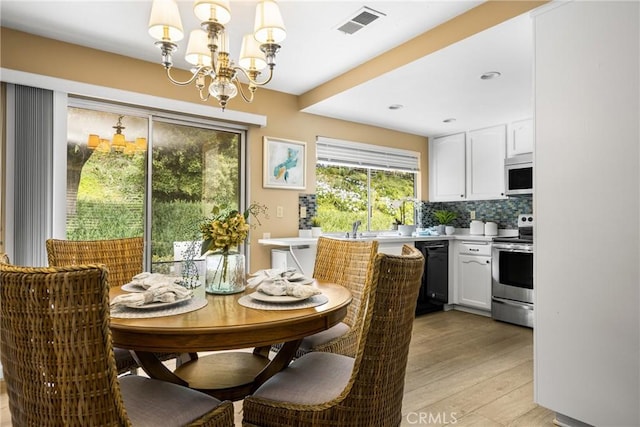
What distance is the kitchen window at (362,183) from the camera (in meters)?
4.42

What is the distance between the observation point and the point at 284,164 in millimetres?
3926

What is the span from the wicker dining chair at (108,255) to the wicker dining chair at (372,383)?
36.7 inches

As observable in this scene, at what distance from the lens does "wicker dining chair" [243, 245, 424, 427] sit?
1153mm

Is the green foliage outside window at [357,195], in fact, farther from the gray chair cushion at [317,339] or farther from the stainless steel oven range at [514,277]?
the gray chair cushion at [317,339]

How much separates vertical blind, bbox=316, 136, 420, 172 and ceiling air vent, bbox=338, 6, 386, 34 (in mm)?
1698

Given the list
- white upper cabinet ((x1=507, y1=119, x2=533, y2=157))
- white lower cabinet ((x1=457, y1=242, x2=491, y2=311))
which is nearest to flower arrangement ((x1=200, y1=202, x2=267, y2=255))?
white lower cabinet ((x1=457, y1=242, x2=491, y2=311))

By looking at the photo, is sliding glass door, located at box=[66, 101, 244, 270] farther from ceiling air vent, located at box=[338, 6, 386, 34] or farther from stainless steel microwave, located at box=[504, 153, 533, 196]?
stainless steel microwave, located at box=[504, 153, 533, 196]

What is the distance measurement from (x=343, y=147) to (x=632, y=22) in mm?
2960

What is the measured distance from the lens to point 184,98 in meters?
3.35

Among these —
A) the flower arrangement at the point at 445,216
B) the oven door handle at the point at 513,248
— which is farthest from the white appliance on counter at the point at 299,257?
the flower arrangement at the point at 445,216

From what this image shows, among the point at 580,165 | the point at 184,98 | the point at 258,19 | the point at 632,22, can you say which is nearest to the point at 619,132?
the point at 580,165

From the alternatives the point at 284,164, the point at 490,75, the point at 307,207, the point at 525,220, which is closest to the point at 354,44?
the point at 490,75

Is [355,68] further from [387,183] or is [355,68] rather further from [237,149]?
[387,183]

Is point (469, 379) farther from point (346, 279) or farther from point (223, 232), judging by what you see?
point (223, 232)
